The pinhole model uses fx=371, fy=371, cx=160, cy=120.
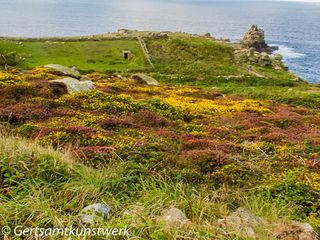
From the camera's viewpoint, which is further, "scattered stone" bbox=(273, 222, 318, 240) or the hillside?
the hillside

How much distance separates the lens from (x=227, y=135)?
16.5 metres

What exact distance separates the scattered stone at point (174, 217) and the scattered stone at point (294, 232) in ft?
4.85

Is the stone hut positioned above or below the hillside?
below

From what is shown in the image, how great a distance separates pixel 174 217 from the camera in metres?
6.04

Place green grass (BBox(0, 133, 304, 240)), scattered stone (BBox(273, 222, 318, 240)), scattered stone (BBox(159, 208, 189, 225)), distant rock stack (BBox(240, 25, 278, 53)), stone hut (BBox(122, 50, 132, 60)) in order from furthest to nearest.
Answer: distant rock stack (BBox(240, 25, 278, 53)) → stone hut (BBox(122, 50, 132, 60)) → scattered stone (BBox(273, 222, 318, 240)) → scattered stone (BBox(159, 208, 189, 225)) → green grass (BBox(0, 133, 304, 240))

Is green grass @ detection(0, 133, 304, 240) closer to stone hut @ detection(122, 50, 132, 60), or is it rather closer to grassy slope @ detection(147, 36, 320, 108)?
grassy slope @ detection(147, 36, 320, 108)

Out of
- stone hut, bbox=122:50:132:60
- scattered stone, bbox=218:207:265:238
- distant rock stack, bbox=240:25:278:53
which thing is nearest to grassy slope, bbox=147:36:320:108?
stone hut, bbox=122:50:132:60

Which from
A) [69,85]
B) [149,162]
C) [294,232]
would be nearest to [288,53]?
[69,85]

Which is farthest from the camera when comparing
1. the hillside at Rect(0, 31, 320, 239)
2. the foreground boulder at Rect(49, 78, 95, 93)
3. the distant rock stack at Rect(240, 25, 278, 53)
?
the distant rock stack at Rect(240, 25, 278, 53)

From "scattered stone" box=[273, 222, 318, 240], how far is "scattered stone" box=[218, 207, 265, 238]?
0.33 m

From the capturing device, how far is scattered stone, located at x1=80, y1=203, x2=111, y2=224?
579cm

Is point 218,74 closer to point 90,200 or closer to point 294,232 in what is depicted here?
point 294,232

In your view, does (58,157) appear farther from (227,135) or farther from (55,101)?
(55,101)

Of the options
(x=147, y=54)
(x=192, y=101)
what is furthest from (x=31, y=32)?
(x=192, y=101)
